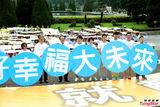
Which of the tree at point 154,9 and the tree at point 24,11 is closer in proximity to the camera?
the tree at point 24,11

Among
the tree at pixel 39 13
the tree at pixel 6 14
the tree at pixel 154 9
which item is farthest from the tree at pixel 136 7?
the tree at pixel 6 14

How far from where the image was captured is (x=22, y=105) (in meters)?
5.37

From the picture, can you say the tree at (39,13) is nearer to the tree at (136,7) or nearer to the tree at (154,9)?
the tree at (154,9)

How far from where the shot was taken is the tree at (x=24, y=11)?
78.1ft

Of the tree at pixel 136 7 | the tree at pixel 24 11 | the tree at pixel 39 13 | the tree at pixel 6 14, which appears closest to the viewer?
the tree at pixel 6 14

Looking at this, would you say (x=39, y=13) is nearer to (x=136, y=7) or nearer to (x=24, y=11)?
(x=24, y=11)

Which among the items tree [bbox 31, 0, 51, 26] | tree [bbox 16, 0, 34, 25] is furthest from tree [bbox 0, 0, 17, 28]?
tree [bbox 16, 0, 34, 25]

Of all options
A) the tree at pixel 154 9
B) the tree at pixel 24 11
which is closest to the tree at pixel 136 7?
the tree at pixel 154 9

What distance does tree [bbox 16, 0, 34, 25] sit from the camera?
78.1 feet

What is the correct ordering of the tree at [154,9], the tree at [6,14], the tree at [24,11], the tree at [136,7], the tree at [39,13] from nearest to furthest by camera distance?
the tree at [6,14] < the tree at [39,13] < the tree at [24,11] < the tree at [154,9] < the tree at [136,7]

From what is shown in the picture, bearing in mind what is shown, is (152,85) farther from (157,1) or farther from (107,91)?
(157,1)

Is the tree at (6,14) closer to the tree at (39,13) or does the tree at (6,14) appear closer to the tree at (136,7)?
the tree at (39,13)

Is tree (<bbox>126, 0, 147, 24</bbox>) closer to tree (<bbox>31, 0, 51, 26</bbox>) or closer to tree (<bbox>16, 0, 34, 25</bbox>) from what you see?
tree (<bbox>31, 0, 51, 26</bbox>)

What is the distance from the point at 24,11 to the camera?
23.9 m
